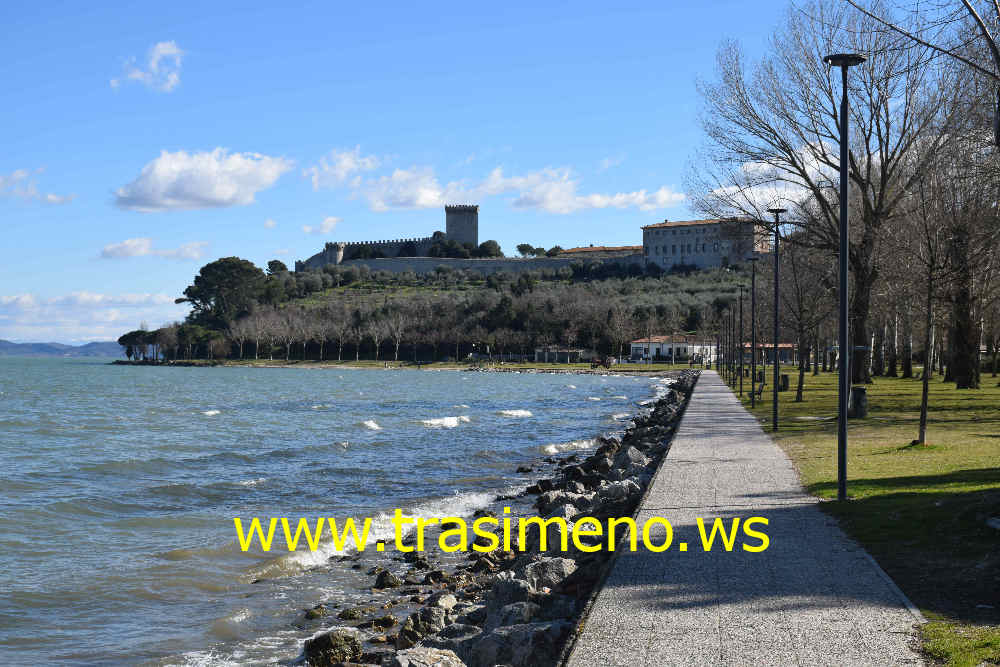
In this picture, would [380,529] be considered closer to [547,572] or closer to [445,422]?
[547,572]

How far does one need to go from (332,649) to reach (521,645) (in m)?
2.26

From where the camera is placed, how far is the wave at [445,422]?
37.1 meters

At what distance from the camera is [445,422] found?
38219 millimetres

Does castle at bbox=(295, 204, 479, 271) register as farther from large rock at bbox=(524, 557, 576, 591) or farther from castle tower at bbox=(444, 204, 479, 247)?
large rock at bbox=(524, 557, 576, 591)

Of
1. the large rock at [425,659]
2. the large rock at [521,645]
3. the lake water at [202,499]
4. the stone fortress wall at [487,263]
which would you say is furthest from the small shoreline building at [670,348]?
the large rock at [425,659]

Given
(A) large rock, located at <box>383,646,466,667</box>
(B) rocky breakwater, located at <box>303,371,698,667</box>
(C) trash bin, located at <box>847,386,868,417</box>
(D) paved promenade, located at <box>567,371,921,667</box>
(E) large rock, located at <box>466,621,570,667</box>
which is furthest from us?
(C) trash bin, located at <box>847,386,868,417</box>

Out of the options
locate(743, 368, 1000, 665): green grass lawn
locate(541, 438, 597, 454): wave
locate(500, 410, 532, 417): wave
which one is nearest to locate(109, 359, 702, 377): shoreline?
locate(500, 410, 532, 417): wave

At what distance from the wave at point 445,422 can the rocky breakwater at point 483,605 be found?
73.1 ft

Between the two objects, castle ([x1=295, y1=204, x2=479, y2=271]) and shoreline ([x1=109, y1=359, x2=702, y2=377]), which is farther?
castle ([x1=295, y1=204, x2=479, y2=271])

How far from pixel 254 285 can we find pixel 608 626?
153 m

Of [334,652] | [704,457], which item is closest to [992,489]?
[704,457]

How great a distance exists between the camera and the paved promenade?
6.16 m

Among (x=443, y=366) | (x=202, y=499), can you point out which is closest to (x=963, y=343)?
(x=202, y=499)

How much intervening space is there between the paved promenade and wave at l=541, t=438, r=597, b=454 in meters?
16.4
